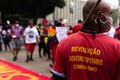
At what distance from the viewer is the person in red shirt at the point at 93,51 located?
9.00ft

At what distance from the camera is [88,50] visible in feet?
9.20

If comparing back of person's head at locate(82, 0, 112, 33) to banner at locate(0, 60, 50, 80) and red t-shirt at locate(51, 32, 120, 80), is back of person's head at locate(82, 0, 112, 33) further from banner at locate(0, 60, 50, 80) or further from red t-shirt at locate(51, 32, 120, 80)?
→ banner at locate(0, 60, 50, 80)

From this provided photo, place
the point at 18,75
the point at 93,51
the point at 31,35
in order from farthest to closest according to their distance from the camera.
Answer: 1. the point at 31,35
2. the point at 18,75
3. the point at 93,51

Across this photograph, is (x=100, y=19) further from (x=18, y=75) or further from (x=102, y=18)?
(x=18, y=75)

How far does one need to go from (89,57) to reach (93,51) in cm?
6

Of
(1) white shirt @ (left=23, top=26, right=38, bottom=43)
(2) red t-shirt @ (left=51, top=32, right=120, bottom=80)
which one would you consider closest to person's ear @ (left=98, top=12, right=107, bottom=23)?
(2) red t-shirt @ (left=51, top=32, right=120, bottom=80)

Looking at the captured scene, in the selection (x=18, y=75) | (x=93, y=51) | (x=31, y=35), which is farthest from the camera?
(x=31, y=35)

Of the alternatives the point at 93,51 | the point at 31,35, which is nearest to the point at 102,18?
the point at 93,51

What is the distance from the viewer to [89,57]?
2797mm

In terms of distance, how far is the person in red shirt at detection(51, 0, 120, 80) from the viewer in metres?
2.74

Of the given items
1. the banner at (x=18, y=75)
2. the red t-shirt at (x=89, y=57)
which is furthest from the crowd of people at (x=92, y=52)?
the banner at (x=18, y=75)

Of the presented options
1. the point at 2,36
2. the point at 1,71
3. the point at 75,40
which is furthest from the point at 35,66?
the point at 75,40

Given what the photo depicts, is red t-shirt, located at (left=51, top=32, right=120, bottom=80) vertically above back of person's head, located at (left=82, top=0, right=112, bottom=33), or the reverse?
back of person's head, located at (left=82, top=0, right=112, bottom=33)

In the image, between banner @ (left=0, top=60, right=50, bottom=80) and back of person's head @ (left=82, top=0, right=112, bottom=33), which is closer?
back of person's head @ (left=82, top=0, right=112, bottom=33)
